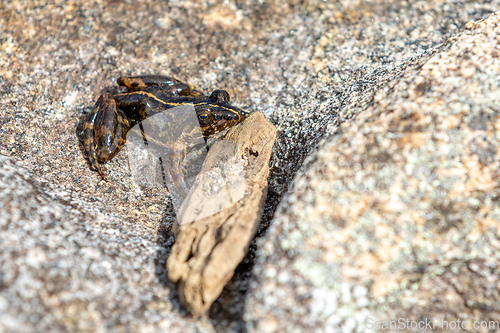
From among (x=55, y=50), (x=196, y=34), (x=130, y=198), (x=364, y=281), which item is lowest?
(x=364, y=281)

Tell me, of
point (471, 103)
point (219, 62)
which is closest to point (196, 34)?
point (219, 62)

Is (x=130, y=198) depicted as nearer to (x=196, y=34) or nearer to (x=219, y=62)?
(x=219, y=62)

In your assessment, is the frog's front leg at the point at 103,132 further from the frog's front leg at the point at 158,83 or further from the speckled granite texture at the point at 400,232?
the speckled granite texture at the point at 400,232

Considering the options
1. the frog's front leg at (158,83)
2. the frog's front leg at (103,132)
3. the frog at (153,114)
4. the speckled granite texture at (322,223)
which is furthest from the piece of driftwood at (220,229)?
the frog's front leg at (103,132)

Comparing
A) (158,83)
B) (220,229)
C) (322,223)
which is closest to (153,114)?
(158,83)

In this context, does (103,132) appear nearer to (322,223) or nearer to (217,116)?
(217,116)
